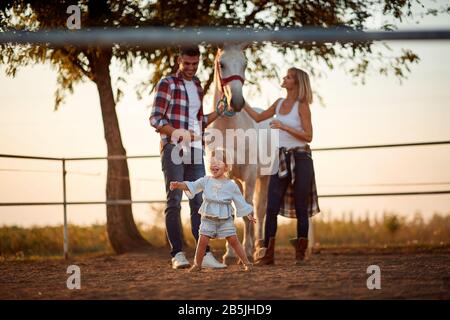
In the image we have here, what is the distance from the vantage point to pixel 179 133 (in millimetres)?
5793

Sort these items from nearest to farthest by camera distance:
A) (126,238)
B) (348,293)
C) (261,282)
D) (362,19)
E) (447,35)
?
(447,35)
(348,293)
(261,282)
(362,19)
(126,238)

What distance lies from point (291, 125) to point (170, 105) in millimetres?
992

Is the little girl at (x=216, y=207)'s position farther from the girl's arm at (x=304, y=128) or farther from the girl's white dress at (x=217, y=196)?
the girl's arm at (x=304, y=128)

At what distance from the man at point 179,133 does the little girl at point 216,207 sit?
0.28m

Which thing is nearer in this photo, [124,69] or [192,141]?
[192,141]

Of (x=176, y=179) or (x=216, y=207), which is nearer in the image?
(x=216, y=207)

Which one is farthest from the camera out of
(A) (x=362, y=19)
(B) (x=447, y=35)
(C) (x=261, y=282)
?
(A) (x=362, y=19)

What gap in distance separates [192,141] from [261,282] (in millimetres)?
1529

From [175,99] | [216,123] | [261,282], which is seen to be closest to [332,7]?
[216,123]

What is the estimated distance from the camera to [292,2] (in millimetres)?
10102

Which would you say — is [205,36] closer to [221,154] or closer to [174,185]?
[174,185]

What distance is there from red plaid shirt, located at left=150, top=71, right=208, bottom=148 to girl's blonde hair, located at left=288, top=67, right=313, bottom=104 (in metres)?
0.91

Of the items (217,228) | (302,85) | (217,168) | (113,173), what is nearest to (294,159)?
(302,85)
